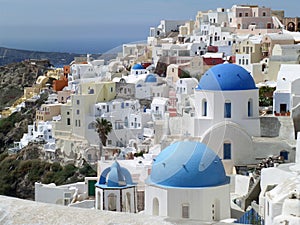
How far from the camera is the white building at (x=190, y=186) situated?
1048cm

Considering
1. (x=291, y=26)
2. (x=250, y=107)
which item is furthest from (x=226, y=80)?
(x=291, y=26)

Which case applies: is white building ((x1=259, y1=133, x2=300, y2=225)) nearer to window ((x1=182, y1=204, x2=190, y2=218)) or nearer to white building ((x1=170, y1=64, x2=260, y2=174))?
window ((x1=182, y1=204, x2=190, y2=218))

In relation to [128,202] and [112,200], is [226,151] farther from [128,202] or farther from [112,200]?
[112,200]

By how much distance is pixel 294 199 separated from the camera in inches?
302

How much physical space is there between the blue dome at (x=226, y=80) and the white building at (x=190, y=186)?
3.85m

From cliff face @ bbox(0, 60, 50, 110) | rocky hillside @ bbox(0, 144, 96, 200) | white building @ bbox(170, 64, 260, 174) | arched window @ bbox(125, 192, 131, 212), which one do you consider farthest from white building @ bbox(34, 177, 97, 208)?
cliff face @ bbox(0, 60, 50, 110)

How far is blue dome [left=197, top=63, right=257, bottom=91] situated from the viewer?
47.7 feet

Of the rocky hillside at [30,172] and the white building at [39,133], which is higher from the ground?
the white building at [39,133]

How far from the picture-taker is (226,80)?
1461 centimetres

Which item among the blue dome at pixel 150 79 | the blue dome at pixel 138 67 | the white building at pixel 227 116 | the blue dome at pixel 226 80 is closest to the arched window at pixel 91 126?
the blue dome at pixel 150 79

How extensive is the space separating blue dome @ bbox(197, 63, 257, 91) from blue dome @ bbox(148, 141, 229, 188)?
375 centimetres

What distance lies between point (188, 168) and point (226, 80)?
4506 mm

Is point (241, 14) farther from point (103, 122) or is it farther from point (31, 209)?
point (31, 209)

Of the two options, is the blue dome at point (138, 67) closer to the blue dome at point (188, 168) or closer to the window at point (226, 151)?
the window at point (226, 151)
